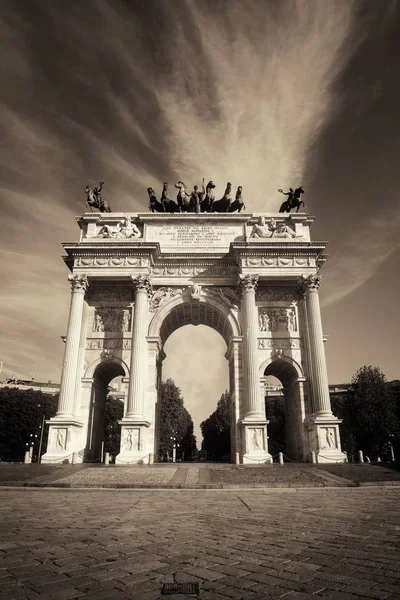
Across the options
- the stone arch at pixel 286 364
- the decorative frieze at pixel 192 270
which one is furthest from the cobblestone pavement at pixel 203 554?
the decorative frieze at pixel 192 270

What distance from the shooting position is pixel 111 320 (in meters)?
30.4

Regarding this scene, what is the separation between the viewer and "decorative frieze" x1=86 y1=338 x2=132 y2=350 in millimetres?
29469

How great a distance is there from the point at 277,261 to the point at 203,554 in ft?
87.8

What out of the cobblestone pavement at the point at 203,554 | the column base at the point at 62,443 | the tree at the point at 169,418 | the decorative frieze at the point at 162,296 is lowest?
the cobblestone pavement at the point at 203,554

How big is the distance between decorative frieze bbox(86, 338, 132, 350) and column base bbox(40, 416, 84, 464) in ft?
17.8

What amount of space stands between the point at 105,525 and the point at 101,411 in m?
26.0

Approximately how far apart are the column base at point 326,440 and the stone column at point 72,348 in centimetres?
1559

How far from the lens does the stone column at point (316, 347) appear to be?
87.9ft

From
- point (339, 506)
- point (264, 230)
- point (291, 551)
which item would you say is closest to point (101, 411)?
point (264, 230)

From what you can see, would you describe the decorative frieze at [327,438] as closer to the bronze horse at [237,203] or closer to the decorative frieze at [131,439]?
the decorative frieze at [131,439]

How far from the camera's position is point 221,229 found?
106 feet

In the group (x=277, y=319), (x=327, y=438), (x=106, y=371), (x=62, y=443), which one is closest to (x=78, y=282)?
(x=106, y=371)

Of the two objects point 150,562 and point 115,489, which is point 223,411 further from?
point 150,562

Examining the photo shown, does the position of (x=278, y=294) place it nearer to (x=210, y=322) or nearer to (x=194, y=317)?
(x=210, y=322)
